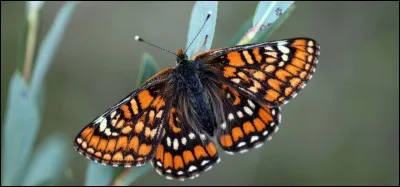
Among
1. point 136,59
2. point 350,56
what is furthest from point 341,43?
point 136,59

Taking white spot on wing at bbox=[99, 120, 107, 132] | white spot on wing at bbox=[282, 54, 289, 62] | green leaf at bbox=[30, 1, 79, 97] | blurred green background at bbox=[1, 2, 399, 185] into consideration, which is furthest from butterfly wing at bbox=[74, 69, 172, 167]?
blurred green background at bbox=[1, 2, 399, 185]

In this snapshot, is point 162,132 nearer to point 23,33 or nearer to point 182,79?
point 182,79

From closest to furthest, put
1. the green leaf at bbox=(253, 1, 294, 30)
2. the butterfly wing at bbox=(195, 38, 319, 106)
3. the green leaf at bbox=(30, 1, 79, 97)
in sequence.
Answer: the green leaf at bbox=(253, 1, 294, 30), the green leaf at bbox=(30, 1, 79, 97), the butterfly wing at bbox=(195, 38, 319, 106)

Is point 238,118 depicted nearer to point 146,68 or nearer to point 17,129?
point 146,68

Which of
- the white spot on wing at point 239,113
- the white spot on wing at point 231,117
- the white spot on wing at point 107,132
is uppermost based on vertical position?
the white spot on wing at point 239,113

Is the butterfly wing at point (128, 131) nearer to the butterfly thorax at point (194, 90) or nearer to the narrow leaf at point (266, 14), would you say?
the butterfly thorax at point (194, 90)

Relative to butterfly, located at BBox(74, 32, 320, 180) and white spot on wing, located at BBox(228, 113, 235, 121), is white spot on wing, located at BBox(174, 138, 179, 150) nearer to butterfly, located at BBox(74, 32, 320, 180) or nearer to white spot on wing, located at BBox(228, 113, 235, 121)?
butterfly, located at BBox(74, 32, 320, 180)

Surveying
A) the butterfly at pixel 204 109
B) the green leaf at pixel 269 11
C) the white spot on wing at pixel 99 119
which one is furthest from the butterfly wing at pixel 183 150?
the green leaf at pixel 269 11
